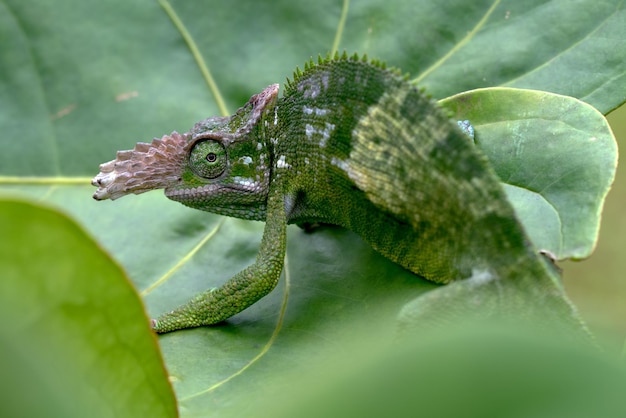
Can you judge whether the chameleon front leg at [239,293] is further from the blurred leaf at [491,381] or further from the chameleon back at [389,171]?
the blurred leaf at [491,381]

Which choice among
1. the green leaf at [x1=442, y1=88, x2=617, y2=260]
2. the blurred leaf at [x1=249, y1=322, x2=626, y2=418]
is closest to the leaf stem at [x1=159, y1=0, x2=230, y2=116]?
the green leaf at [x1=442, y1=88, x2=617, y2=260]

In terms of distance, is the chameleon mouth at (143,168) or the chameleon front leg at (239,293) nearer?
the chameleon front leg at (239,293)

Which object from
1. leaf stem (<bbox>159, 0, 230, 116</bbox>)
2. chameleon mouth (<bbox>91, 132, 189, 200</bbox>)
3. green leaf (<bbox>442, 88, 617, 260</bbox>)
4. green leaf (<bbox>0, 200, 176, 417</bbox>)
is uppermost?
leaf stem (<bbox>159, 0, 230, 116</bbox>)

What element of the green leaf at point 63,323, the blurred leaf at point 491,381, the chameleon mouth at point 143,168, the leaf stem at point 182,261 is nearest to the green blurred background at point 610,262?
the leaf stem at point 182,261

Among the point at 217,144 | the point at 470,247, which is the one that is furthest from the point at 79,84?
the point at 470,247

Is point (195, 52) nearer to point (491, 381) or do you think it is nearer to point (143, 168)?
point (143, 168)

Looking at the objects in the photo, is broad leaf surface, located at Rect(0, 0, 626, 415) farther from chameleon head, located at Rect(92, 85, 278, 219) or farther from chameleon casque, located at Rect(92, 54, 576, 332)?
chameleon head, located at Rect(92, 85, 278, 219)

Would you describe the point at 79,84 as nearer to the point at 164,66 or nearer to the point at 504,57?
the point at 164,66

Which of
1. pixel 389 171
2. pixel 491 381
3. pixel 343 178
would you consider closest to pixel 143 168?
pixel 343 178
